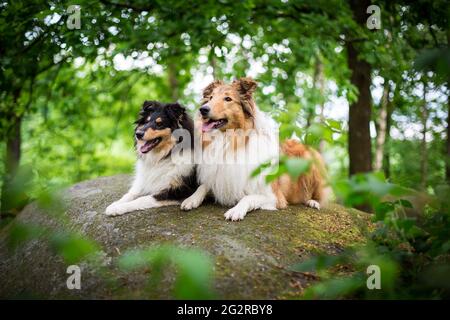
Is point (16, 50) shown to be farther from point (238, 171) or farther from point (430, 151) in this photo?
point (430, 151)

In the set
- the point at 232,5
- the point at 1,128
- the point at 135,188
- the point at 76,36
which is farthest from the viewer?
the point at 1,128

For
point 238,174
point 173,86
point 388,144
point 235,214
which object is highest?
point 173,86

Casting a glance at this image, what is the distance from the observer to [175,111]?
4.27m

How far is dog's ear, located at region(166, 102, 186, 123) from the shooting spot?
425 cm

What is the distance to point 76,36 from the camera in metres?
4.77

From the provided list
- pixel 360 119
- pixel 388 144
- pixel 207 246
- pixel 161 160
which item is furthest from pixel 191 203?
pixel 388 144

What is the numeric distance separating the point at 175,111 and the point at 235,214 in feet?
4.49

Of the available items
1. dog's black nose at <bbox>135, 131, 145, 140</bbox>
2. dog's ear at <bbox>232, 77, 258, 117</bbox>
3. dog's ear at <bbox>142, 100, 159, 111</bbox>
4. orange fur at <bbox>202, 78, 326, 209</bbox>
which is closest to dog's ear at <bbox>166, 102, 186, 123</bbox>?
dog's ear at <bbox>142, 100, 159, 111</bbox>

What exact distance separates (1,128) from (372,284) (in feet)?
19.5

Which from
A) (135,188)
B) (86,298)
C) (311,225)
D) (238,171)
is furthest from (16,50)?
(311,225)

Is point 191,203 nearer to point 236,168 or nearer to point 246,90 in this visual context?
Result: point 236,168

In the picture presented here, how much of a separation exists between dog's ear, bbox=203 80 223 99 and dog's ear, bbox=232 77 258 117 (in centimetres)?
20

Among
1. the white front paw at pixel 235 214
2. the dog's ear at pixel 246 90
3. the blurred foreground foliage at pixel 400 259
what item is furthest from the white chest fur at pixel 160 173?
the blurred foreground foliage at pixel 400 259

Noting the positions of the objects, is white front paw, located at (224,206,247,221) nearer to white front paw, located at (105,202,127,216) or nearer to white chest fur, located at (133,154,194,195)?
white chest fur, located at (133,154,194,195)
